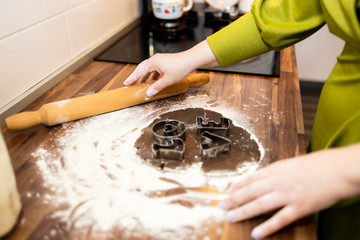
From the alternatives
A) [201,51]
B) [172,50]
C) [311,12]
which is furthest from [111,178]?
[172,50]

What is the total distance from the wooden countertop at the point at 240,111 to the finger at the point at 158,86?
146 millimetres

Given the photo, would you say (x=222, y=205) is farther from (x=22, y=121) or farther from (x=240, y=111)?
(x=22, y=121)

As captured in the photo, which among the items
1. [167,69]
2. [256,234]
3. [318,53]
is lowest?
[318,53]

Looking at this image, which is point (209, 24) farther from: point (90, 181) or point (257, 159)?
point (90, 181)

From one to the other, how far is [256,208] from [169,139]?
231 millimetres

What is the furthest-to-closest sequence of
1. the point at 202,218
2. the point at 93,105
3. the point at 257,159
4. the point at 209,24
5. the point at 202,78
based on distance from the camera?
1. the point at 209,24
2. the point at 202,78
3. the point at 93,105
4. the point at 257,159
5. the point at 202,218

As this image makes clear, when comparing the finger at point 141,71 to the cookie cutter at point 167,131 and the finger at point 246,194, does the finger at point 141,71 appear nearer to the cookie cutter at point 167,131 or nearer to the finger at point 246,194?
the cookie cutter at point 167,131

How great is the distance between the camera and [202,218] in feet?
1.54

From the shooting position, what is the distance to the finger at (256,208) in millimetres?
450

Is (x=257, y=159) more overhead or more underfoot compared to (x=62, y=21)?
more underfoot

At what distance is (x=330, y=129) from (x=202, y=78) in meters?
0.36

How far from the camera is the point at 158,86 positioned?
75 centimetres

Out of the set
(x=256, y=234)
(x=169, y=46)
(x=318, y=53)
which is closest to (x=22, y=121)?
(x=256, y=234)

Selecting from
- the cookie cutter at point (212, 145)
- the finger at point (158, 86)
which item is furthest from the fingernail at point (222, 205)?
the finger at point (158, 86)
